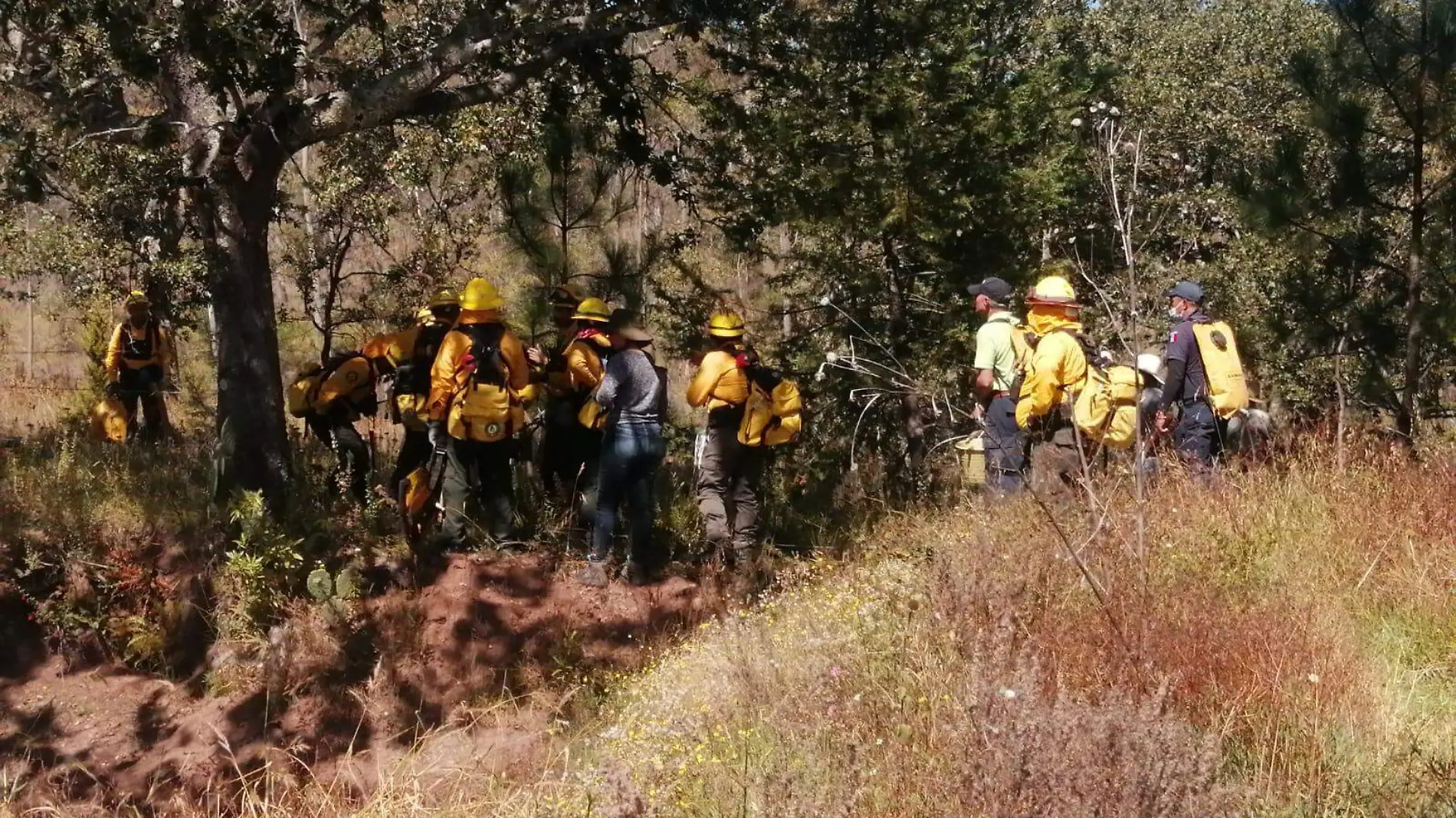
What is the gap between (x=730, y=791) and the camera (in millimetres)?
4148

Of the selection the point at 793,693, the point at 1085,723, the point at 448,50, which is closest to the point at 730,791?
the point at 793,693

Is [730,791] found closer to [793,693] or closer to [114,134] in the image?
[793,693]

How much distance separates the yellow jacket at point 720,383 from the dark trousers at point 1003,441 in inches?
60.8

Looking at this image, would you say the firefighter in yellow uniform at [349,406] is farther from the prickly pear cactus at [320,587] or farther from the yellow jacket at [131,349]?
the yellow jacket at [131,349]

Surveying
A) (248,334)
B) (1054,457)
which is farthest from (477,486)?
(1054,457)

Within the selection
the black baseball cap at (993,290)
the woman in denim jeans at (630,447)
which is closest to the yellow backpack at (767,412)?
the woman in denim jeans at (630,447)

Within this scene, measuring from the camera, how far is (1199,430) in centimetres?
753

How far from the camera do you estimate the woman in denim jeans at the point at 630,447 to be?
25.2 ft

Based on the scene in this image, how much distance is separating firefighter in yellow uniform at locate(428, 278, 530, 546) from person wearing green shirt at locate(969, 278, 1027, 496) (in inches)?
115

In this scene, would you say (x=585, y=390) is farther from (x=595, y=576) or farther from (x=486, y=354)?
(x=595, y=576)

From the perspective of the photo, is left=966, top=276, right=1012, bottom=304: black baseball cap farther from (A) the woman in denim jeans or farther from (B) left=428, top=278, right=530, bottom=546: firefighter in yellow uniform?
(B) left=428, top=278, right=530, bottom=546: firefighter in yellow uniform

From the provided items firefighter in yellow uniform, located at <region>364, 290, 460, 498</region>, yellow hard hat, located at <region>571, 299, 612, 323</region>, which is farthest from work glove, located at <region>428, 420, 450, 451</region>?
yellow hard hat, located at <region>571, 299, 612, 323</region>

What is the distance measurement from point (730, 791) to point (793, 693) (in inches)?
28.1

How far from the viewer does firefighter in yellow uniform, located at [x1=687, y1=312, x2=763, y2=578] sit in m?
7.74
